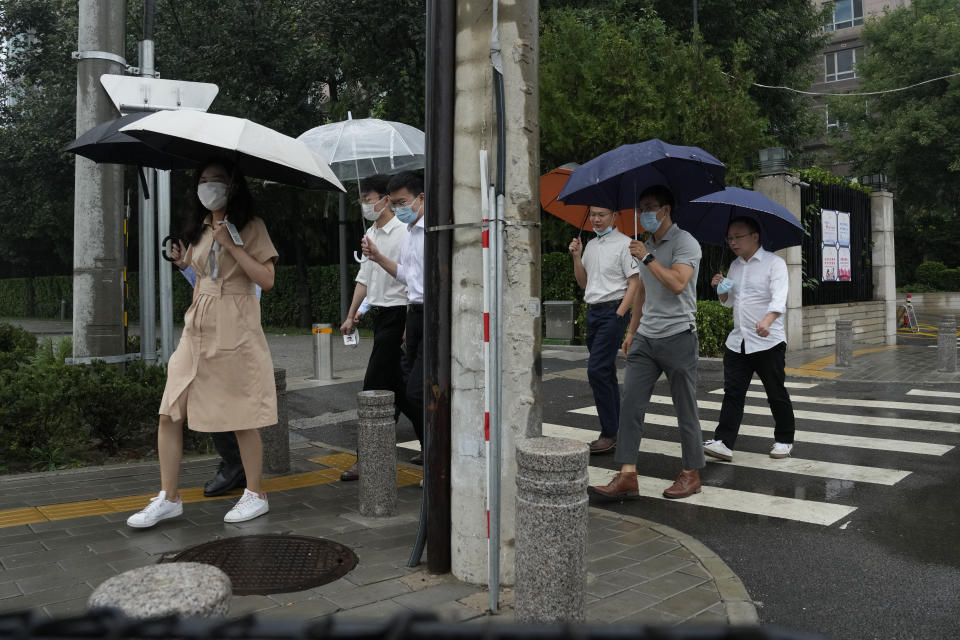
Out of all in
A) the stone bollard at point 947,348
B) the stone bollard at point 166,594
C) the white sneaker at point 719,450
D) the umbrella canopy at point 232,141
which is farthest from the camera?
the stone bollard at point 947,348

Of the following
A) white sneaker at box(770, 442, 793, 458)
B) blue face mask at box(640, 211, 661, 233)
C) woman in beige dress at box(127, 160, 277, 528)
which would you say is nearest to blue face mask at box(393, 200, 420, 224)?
woman in beige dress at box(127, 160, 277, 528)

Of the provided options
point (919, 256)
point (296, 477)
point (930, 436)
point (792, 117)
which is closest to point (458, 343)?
point (296, 477)

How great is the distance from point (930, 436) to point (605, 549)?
16.0 feet

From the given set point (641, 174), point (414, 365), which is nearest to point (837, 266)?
point (641, 174)

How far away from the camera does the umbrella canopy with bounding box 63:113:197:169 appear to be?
515 cm

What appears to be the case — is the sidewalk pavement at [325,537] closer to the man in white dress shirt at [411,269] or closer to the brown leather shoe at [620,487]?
the brown leather shoe at [620,487]

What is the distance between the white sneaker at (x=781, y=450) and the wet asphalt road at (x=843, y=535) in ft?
0.71

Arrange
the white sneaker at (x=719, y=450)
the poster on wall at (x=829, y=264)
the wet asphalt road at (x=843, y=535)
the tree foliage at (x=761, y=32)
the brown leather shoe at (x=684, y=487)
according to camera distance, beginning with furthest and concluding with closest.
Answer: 1. the tree foliage at (x=761, y=32)
2. the poster on wall at (x=829, y=264)
3. the white sneaker at (x=719, y=450)
4. the brown leather shoe at (x=684, y=487)
5. the wet asphalt road at (x=843, y=535)

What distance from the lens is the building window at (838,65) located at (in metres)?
51.2

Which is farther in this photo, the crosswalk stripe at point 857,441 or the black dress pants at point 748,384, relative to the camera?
the crosswalk stripe at point 857,441

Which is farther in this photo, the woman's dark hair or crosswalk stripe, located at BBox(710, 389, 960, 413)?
crosswalk stripe, located at BBox(710, 389, 960, 413)

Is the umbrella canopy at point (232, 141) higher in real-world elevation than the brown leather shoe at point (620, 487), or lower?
higher

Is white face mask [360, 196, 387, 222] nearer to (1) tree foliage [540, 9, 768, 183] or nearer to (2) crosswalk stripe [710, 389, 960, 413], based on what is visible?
(2) crosswalk stripe [710, 389, 960, 413]

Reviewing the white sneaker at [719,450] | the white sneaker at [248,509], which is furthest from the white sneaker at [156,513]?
the white sneaker at [719,450]
